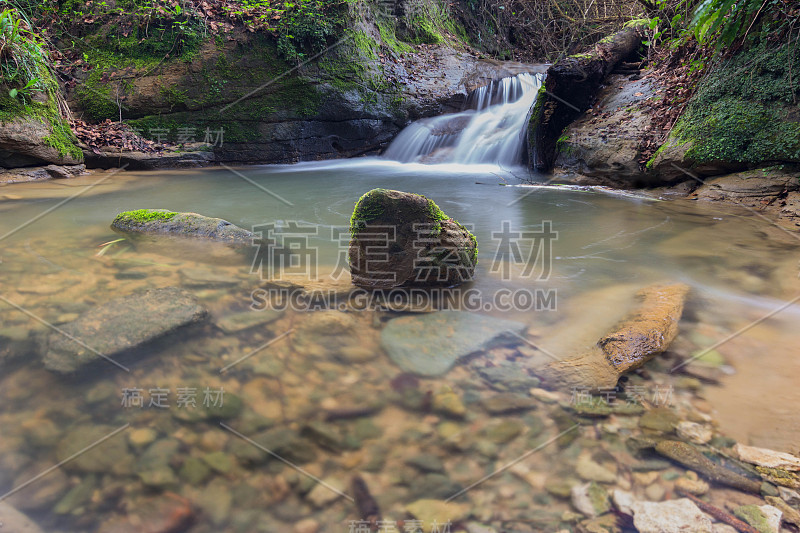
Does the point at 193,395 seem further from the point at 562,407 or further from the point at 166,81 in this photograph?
the point at 166,81

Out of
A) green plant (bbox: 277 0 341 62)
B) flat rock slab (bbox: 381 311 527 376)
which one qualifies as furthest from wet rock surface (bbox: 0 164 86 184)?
flat rock slab (bbox: 381 311 527 376)

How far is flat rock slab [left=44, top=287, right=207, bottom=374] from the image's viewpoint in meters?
2.22

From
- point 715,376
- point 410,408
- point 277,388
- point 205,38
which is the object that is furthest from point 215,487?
point 205,38

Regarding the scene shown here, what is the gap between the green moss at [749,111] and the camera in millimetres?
5137

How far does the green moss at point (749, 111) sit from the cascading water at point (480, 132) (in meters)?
3.65

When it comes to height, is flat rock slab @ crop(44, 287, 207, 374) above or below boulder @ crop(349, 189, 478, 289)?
below

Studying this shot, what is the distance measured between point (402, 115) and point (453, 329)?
30.1ft

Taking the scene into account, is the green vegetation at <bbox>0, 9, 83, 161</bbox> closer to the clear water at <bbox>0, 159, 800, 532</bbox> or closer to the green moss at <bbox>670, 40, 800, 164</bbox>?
the clear water at <bbox>0, 159, 800, 532</bbox>

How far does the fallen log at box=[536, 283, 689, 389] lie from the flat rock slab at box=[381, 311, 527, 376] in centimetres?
40

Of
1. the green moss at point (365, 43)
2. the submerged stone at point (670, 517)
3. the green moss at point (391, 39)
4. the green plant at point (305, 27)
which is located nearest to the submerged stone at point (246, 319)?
the submerged stone at point (670, 517)

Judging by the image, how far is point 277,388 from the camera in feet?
7.02

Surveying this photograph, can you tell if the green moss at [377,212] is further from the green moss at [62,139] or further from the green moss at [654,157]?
the green moss at [62,139]

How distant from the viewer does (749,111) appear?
546 centimetres

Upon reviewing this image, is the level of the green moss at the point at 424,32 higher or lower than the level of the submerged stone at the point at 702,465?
higher
